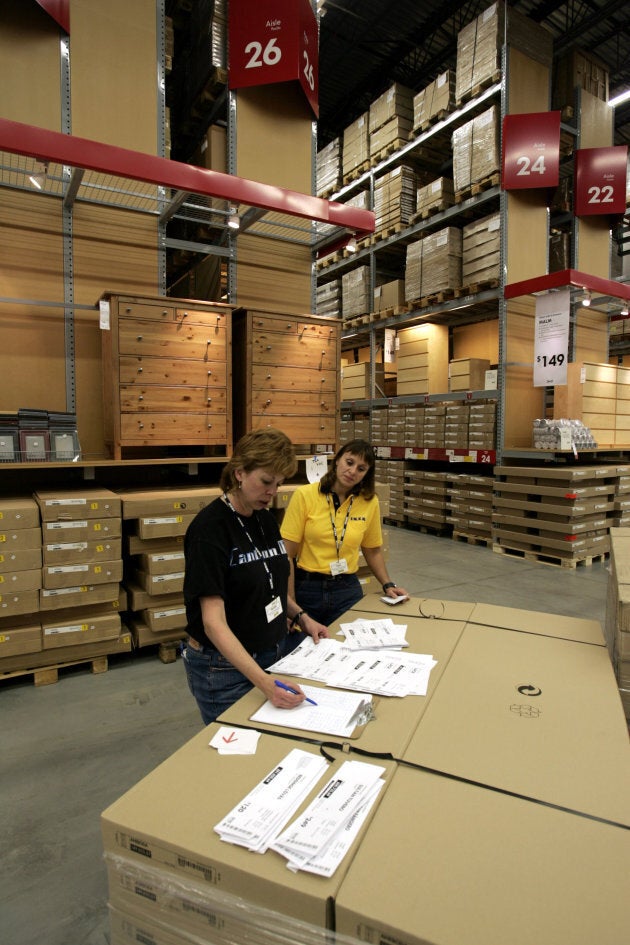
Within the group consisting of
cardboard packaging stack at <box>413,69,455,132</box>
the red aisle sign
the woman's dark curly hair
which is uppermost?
cardboard packaging stack at <box>413,69,455,132</box>

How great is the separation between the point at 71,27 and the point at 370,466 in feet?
14.3

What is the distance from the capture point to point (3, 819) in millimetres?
2256

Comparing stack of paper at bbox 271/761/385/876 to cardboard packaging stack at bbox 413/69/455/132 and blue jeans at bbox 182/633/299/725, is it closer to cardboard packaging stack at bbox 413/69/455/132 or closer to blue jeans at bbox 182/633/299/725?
blue jeans at bbox 182/633/299/725

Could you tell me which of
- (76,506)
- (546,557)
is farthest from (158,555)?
(546,557)

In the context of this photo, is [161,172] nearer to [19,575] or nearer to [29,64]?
[29,64]

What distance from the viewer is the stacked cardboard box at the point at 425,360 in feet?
28.5

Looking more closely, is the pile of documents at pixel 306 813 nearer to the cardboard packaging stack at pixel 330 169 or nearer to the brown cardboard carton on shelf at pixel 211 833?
the brown cardboard carton on shelf at pixel 211 833

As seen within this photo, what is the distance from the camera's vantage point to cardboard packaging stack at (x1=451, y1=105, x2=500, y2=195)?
23.5 ft

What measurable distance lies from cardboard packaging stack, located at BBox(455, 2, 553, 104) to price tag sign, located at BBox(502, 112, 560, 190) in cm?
86

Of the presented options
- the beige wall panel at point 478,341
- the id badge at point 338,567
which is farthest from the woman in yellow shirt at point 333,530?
the beige wall panel at point 478,341

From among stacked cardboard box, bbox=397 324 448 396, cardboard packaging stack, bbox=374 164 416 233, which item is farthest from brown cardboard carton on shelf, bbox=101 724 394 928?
cardboard packaging stack, bbox=374 164 416 233

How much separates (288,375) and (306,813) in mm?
3912

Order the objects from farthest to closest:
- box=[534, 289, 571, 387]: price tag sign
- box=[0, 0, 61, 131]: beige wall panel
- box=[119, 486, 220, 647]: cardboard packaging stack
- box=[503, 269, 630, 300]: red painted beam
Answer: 1. box=[534, 289, 571, 387]: price tag sign
2. box=[503, 269, 630, 300]: red painted beam
3. box=[0, 0, 61, 131]: beige wall panel
4. box=[119, 486, 220, 647]: cardboard packaging stack

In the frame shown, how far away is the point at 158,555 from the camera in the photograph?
3.85m
